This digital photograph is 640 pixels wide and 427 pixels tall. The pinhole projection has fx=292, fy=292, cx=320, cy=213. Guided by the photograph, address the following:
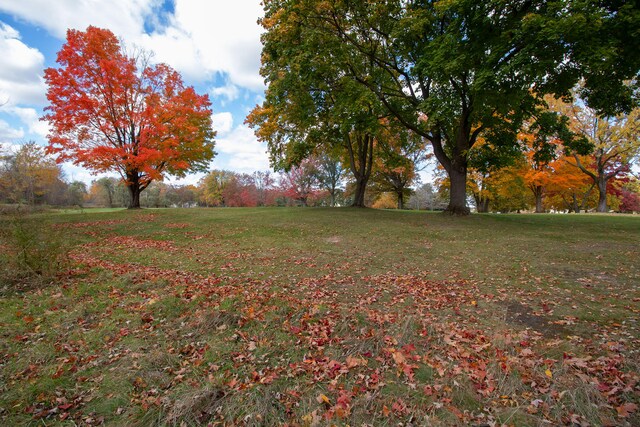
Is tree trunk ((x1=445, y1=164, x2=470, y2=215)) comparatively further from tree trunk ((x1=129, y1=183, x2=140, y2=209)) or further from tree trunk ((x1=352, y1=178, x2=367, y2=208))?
tree trunk ((x1=129, y1=183, x2=140, y2=209))

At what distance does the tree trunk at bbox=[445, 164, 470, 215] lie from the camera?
16.1 m

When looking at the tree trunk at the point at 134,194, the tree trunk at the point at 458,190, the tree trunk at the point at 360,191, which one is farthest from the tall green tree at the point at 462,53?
the tree trunk at the point at 134,194

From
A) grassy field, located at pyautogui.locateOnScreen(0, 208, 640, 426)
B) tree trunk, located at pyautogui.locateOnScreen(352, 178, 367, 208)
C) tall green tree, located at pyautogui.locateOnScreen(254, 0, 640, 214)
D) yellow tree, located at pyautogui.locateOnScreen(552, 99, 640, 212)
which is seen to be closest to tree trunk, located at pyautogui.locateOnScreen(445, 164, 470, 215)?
tall green tree, located at pyautogui.locateOnScreen(254, 0, 640, 214)

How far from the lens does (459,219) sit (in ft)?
49.8

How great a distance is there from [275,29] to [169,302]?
14.2 m

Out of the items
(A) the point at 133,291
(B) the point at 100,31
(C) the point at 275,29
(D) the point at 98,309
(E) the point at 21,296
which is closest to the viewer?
(D) the point at 98,309

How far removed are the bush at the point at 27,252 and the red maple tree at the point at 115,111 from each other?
1292 cm

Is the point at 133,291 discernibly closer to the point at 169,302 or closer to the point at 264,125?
the point at 169,302

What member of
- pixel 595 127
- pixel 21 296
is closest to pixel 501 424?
pixel 21 296

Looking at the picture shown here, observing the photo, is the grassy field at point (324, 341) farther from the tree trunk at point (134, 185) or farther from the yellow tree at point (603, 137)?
the yellow tree at point (603, 137)

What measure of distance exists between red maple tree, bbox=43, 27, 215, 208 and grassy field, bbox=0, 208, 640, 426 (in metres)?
13.1

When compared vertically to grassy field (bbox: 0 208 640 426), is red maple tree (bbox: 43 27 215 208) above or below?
above

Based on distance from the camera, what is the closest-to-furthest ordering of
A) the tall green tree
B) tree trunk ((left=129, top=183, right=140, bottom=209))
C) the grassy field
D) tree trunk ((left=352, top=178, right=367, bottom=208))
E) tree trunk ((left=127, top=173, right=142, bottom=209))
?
the grassy field → the tall green tree → tree trunk ((left=127, top=173, right=142, bottom=209)) → tree trunk ((left=352, top=178, right=367, bottom=208)) → tree trunk ((left=129, top=183, right=140, bottom=209))


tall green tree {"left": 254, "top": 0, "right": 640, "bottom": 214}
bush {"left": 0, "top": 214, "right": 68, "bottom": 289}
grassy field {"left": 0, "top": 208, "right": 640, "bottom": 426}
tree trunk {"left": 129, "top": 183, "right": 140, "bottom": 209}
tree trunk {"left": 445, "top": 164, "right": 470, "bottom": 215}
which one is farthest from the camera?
tree trunk {"left": 129, "top": 183, "right": 140, "bottom": 209}
